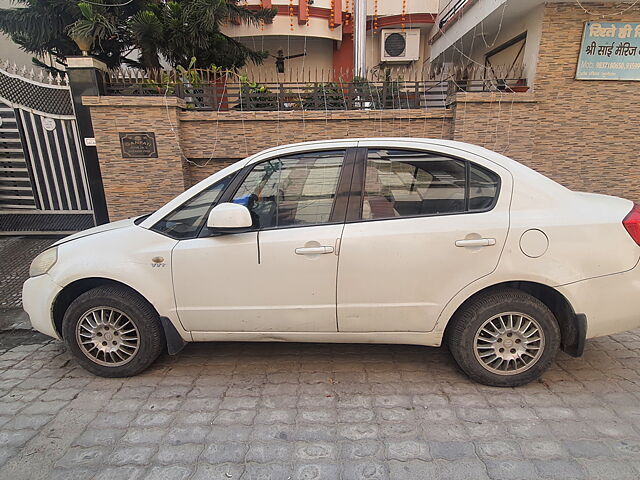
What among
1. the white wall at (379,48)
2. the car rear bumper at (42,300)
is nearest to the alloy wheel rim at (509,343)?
the car rear bumper at (42,300)

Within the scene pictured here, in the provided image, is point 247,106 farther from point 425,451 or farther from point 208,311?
point 425,451

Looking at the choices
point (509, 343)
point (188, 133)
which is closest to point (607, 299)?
point (509, 343)

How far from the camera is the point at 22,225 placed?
6.58 meters

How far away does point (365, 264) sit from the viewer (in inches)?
93.8

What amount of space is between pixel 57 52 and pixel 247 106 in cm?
523

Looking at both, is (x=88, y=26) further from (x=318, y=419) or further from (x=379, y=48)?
(x=379, y=48)

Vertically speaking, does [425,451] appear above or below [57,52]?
below

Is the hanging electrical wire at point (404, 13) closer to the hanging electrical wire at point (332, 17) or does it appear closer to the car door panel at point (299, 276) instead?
the hanging electrical wire at point (332, 17)

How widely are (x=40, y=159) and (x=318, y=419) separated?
693 centimetres

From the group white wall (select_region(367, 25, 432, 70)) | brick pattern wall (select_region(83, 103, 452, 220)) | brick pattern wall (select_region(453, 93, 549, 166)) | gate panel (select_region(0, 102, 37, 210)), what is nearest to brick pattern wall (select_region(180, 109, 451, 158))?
brick pattern wall (select_region(83, 103, 452, 220))

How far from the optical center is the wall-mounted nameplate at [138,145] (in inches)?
234

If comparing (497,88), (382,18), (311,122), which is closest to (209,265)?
(311,122)

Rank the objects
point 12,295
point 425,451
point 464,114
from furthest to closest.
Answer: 1. point 464,114
2. point 12,295
3. point 425,451

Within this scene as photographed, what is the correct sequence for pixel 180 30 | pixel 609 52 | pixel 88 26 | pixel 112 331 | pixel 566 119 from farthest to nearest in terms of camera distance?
pixel 180 30 → pixel 566 119 → pixel 609 52 → pixel 88 26 → pixel 112 331
